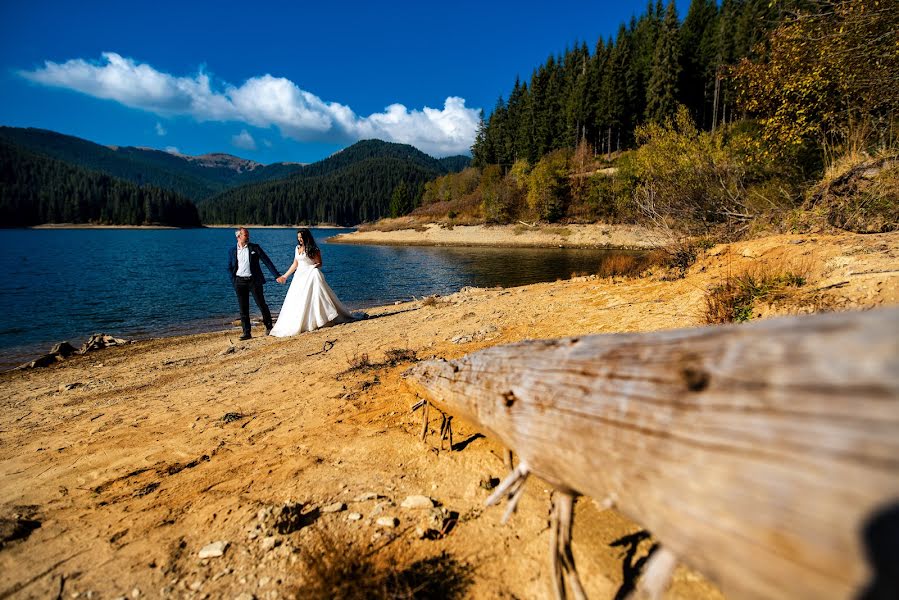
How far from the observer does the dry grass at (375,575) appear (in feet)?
7.10

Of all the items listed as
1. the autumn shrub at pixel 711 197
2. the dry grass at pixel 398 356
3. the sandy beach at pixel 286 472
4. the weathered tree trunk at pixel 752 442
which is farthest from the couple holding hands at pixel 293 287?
the weathered tree trunk at pixel 752 442

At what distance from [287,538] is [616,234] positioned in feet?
159

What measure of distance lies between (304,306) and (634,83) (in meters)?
68.9

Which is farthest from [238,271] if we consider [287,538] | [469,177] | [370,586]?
[469,177]

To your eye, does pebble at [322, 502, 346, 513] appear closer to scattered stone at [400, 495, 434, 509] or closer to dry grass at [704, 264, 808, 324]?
scattered stone at [400, 495, 434, 509]

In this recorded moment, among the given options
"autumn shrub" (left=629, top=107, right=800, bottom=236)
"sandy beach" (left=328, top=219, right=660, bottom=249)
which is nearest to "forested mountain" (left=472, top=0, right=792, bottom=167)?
"sandy beach" (left=328, top=219, right=660, bottom=249)

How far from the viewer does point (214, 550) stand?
2688mm

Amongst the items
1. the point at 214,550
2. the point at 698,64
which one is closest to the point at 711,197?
the point at 214,550

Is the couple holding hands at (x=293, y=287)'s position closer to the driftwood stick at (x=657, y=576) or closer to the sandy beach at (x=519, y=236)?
the driftwood stick at (x=657, y=576)

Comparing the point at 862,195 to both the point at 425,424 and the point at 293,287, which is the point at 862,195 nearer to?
the point at 425,424

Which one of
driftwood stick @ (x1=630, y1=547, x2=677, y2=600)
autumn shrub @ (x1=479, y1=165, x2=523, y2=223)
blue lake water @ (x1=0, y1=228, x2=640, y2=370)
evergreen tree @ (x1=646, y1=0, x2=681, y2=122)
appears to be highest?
evergreen tree @ (x1=646, y1=0, x2=681, y2=122)

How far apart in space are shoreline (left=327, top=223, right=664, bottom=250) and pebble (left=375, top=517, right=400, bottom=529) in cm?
3888

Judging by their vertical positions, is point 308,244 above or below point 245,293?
above

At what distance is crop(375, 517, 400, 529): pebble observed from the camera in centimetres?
280
